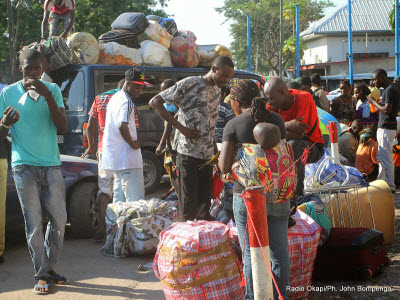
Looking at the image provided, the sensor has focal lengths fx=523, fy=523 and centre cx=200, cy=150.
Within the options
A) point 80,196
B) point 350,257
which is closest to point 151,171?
point 80,196

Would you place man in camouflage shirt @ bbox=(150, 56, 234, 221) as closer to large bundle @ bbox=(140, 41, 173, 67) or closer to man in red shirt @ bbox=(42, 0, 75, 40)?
large bundle @ bbox=(140, 41, 173, 67)

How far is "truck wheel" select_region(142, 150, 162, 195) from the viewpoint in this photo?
870 centimetres

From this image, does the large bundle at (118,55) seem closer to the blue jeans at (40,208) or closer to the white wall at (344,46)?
the blue jeans at (40,208)

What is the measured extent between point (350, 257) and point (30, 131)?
2.91m

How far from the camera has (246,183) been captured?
343 centimetres

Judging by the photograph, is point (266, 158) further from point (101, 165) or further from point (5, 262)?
point (5, 262)

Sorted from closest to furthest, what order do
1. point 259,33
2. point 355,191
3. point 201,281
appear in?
point 201,281 → point 355,191 → point 259,33

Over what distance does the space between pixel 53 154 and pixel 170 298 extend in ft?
5.31

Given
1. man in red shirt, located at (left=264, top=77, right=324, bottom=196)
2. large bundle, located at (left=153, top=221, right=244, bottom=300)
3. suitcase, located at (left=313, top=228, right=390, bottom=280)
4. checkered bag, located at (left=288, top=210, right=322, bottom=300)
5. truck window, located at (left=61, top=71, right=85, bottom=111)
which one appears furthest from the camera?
truck window, located at (left=61, top=71, right=85, bottom=111)

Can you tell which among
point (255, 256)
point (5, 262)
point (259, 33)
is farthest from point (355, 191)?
point (259, 33)

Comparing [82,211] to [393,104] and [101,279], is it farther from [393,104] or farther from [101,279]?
[393,104]

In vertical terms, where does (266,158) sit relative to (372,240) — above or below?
above

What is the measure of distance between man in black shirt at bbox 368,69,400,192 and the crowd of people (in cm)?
295

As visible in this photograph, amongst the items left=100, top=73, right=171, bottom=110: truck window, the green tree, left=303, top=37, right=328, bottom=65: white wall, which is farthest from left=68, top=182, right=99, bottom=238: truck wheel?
left=303, top=37, right=328, bottom=65: white wall
